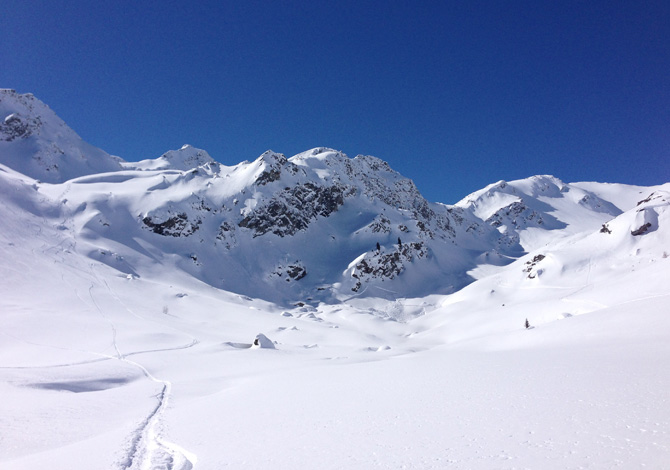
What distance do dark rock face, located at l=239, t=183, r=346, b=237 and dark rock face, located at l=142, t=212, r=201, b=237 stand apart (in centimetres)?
1396

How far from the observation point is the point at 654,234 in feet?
173

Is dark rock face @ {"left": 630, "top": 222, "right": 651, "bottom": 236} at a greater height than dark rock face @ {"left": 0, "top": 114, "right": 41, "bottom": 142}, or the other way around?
dark rock face @ {"left": 0, "top": 114, "right": 41, "bottom": 142}

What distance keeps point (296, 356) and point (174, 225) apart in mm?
66278

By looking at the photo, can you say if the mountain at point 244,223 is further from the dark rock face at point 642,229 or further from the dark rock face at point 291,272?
the dark rock face at point 642,229

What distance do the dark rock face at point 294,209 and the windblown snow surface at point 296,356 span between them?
Result: 11747mm

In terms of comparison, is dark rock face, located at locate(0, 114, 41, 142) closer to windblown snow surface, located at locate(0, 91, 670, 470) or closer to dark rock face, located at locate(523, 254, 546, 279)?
windblown snow surface, located at locate(0, 91, 670, 470)

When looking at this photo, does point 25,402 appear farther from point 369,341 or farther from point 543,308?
point 543,308

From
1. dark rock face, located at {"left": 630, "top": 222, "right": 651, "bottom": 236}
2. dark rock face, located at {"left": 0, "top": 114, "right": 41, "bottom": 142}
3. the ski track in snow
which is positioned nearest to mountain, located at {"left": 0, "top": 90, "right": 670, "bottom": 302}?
dark rock face, located at {"left": 0, "top": 114, "right": 41, "bottom": 142}

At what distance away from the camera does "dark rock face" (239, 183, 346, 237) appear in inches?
3757

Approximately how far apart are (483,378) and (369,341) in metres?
36.9

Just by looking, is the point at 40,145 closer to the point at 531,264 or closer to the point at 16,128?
the point at 16,128

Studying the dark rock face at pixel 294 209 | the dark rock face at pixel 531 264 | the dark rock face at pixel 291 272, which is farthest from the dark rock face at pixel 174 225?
the dark rock face at pixel 531 264

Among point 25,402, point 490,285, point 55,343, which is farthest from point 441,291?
point 25,402

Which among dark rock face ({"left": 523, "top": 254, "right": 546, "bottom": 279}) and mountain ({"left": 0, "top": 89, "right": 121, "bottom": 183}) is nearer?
dark rock face ({"left": 523, "top": 254, "right": 546, "bottom": 279})
